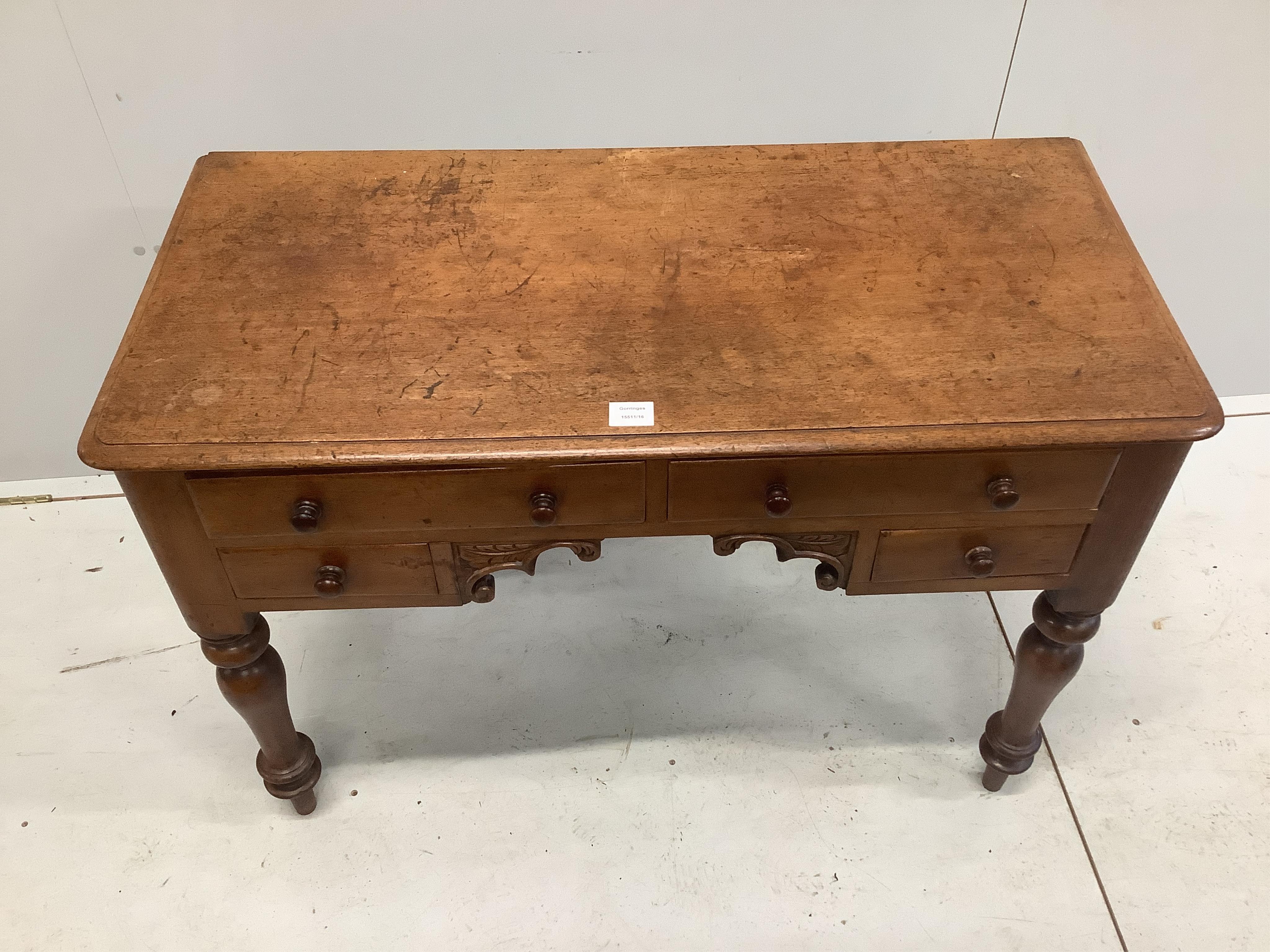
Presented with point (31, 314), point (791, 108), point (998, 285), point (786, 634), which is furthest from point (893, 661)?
point (31, 314)

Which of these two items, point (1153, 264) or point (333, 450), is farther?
point (1153, 264)

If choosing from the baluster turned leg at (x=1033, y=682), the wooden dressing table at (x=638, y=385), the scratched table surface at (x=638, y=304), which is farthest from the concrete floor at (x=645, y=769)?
the scratched table surface at (x=638, y=304)

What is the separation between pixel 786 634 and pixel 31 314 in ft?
5.88

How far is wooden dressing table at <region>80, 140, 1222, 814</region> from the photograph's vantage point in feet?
4.41

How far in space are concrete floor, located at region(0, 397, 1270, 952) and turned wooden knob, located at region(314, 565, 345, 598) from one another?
63 centimetres

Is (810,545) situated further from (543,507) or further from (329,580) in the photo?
(329,580)

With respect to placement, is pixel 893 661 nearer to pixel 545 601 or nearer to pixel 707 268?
pixel 545 601

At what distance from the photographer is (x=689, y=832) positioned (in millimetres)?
1880

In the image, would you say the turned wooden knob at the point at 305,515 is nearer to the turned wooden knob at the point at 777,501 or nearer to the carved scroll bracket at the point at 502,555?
the carved scroll bracket at the point at 502,555

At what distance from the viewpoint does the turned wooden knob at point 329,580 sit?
1.48m

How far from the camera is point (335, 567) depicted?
1.49m

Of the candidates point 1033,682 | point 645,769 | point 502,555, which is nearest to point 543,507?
point 502,555

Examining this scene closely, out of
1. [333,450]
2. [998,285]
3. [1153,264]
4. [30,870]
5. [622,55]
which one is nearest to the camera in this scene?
[333,450]

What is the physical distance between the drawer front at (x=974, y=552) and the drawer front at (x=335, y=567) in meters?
0.68
